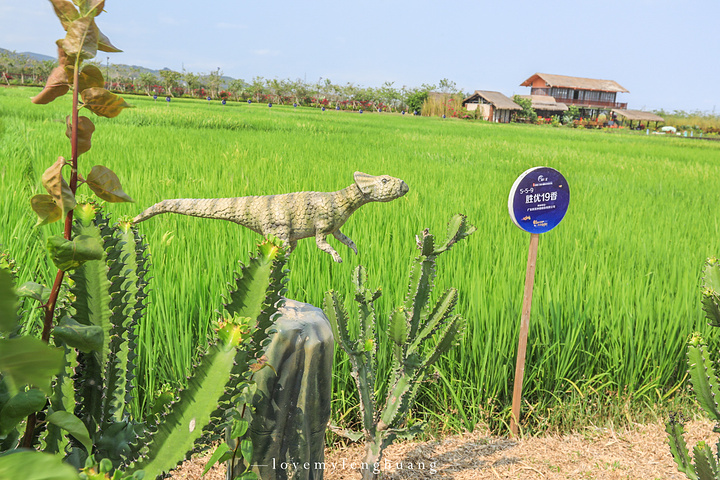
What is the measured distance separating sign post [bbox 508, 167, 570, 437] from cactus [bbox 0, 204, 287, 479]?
51.2 inches

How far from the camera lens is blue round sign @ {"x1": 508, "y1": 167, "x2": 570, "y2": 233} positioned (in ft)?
6.79

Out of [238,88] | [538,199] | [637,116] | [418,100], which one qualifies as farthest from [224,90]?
[538,199]

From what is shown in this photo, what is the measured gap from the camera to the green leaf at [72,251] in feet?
2.12

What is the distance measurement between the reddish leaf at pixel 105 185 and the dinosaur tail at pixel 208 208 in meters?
0.91

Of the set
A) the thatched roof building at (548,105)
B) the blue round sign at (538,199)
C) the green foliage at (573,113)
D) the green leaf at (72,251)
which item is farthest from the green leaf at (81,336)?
the thatched roof building at (548,105)

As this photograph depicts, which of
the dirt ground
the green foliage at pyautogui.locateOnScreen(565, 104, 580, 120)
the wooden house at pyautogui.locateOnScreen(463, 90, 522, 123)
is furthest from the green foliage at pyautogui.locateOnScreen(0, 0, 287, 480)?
the green foliage at pyautogui.locateOnScreen(565, 104, 580, 120)

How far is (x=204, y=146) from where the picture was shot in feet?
24.3

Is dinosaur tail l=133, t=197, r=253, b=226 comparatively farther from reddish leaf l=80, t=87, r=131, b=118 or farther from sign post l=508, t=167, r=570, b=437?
sign post l=508, t=167, r=570, b=437

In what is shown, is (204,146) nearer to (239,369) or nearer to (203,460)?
(203,460)

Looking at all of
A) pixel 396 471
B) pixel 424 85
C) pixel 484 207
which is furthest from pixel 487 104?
pixel 396 471

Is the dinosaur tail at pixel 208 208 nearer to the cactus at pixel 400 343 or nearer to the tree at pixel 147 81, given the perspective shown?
the cactus at pixel 400 343

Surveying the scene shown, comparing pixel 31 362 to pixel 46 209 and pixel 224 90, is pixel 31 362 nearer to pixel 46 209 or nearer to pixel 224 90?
pixel 46 209

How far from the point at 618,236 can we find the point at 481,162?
14.2 ft

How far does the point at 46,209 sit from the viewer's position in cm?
67
